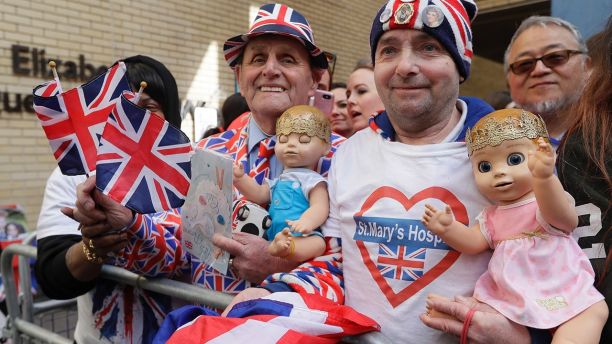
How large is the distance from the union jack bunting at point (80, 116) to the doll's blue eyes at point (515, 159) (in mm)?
1402

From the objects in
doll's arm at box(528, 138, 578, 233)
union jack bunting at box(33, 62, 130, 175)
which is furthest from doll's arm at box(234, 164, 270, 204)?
doll's arm at box(528, 138, 578, 233)

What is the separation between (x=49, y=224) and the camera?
2359 millimetres

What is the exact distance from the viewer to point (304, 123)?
1982 mm

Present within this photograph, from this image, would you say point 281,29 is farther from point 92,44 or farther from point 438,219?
point 92,44

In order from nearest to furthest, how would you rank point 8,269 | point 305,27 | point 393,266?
point 393,266, point 305,27, point 8,269

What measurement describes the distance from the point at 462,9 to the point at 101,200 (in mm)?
1466

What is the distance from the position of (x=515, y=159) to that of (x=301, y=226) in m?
0.73

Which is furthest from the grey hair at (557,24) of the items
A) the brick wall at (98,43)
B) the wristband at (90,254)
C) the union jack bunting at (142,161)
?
the brick wall at (98,43)

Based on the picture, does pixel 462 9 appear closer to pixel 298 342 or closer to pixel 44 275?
pixel 298 342

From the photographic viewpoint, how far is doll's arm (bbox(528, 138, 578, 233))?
129 cm

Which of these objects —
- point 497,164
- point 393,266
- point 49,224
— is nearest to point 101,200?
point 49,224

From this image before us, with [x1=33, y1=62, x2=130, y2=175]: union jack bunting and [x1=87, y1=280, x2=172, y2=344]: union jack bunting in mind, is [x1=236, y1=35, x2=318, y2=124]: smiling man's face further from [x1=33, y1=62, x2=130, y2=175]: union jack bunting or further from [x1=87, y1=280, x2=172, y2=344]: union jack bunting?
[x1=87, y1=280, x2=172, y2=344]: union jack bunting

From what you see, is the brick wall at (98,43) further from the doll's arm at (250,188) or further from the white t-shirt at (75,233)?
the doll's arm at (250,188)

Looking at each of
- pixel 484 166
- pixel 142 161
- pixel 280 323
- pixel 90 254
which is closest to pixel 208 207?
pixel 142 161
